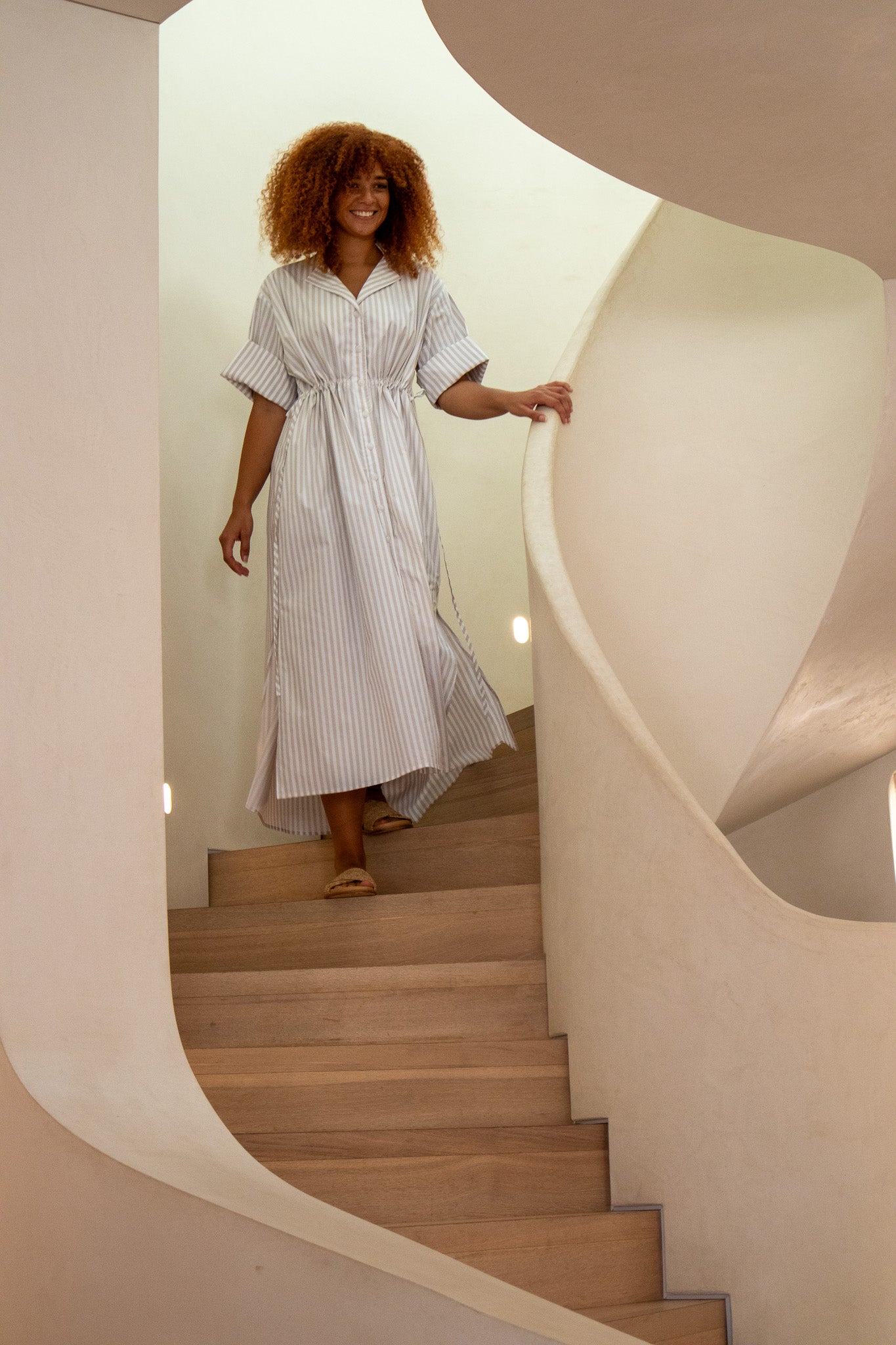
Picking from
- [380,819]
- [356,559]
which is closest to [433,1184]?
[380,819]

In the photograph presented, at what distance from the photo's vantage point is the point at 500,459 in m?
4.62

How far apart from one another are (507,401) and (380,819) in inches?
42.5

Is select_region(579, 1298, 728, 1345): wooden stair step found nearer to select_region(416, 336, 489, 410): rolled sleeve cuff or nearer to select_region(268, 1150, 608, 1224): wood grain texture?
select_region(268, 1150, 608, 1224): wood grain texture

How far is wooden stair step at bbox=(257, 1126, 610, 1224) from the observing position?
2285 mm

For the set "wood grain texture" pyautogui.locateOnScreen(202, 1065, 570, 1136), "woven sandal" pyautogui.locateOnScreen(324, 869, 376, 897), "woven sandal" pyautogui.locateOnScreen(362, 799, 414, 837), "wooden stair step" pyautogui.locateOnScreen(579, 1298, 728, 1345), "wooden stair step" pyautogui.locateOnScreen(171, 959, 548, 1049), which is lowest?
"wooden stair step" pyautogui.locateOnScreen(579, 1298, 728, 1345)

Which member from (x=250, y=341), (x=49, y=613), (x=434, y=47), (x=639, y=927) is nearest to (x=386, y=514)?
(x=250, y=341)

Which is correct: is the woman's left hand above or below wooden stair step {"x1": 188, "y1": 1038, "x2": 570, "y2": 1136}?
above

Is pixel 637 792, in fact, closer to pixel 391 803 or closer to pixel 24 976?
pixel 391 803

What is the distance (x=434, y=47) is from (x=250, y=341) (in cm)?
189

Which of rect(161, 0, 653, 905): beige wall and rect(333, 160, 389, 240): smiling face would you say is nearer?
rect(333, 160, 389, 240): smiling face

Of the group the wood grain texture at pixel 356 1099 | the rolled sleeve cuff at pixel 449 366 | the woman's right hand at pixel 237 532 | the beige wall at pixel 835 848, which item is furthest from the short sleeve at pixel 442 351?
the beige wall at pixel 835 848

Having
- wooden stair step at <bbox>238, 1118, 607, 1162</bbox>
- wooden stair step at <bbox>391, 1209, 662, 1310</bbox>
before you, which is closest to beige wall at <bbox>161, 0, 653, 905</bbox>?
wooden stair step at <bbox>238, 1118, 607, 1162</bbox>

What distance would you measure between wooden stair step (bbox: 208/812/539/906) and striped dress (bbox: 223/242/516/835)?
0.10 meters

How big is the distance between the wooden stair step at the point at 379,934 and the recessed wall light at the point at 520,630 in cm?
155
